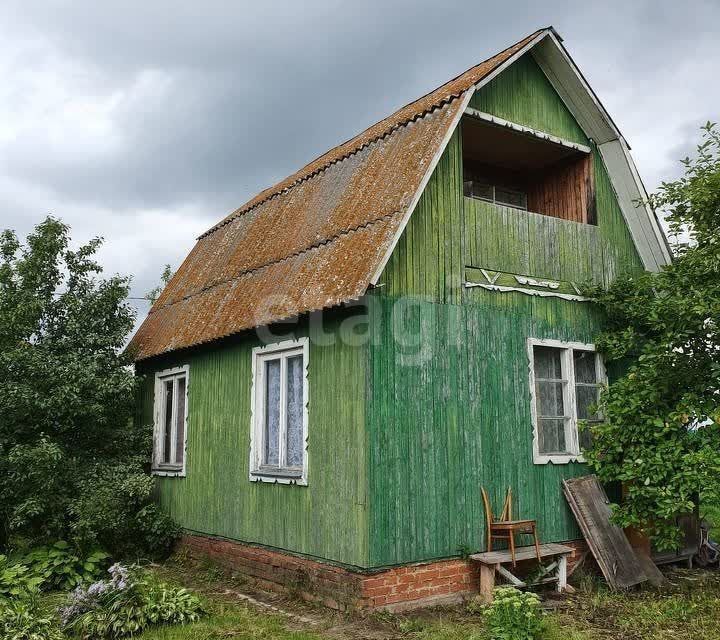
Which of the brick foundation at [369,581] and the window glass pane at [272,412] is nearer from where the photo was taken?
the brick foundation at [369,581]

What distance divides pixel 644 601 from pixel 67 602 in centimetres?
633

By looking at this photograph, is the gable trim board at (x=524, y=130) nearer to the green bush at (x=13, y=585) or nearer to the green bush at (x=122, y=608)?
the green bush at (x=122, y=608)

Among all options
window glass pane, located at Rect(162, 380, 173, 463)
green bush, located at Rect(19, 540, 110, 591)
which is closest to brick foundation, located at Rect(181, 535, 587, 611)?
green bush, located at Rect(19, 540, 110, 591)

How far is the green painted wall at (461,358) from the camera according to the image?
7781 millimetres

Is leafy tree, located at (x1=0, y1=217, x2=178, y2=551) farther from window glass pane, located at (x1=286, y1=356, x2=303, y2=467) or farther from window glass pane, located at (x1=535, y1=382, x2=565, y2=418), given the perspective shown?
window glass pane, located at (x1=535, y1=382, x2=565, y2=418)

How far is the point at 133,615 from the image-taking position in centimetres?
733

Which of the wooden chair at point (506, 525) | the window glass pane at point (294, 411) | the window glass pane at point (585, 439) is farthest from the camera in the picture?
the window glass pane at point (585, 439)

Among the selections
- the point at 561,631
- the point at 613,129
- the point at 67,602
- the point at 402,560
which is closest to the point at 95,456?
the point at 67,602

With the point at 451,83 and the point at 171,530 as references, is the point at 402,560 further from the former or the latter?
the point at 451,83

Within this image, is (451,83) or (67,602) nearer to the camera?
(67,602)

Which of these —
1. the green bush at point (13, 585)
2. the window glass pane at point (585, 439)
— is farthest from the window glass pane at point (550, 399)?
the green bush at point (13, 585)

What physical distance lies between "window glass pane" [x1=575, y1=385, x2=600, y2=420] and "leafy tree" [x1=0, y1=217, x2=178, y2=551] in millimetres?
6409

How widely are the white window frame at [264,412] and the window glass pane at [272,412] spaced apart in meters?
0.05

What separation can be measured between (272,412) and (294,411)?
0.54 meters
